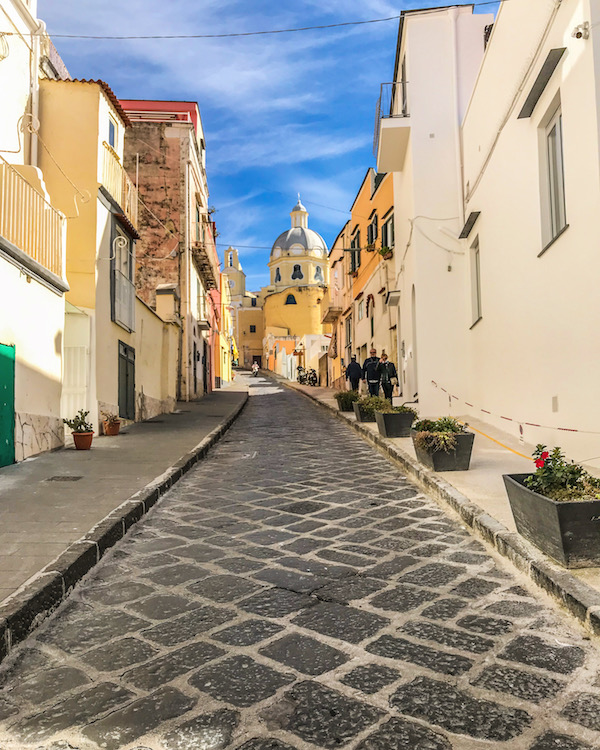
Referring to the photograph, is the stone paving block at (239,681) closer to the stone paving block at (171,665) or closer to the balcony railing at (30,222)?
the stone paving block at (171,665)

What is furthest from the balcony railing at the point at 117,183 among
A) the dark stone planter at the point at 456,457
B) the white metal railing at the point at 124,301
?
the dark stone planter at the point at 456,457

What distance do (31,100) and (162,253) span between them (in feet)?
35.5

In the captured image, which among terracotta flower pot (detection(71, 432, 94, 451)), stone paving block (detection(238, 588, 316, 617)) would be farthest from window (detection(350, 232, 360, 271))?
stone paving block (detection(238, 588, 316, 617))

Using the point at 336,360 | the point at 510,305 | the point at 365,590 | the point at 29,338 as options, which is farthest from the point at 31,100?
the point at 336,360

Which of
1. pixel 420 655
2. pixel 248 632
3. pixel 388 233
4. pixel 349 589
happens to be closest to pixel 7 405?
pixel 349 589

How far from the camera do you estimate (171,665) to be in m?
3.01

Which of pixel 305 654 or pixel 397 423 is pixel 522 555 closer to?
pixel 305 654

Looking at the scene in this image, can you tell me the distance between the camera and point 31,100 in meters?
11.5

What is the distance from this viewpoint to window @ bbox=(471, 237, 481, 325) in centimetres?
1302

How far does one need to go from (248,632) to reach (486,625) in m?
1.25

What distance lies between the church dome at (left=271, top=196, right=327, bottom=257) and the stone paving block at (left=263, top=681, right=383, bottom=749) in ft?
240

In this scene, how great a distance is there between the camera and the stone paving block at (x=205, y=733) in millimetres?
2350

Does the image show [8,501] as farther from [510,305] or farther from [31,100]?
[31,100]

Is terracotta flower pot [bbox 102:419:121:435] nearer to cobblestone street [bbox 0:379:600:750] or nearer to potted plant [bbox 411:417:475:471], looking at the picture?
potted plant [bbox 411:417:475:471]
